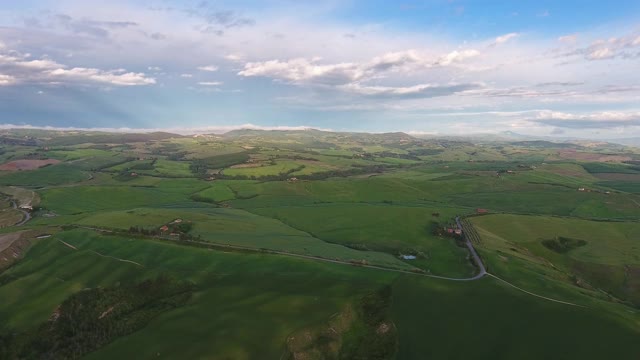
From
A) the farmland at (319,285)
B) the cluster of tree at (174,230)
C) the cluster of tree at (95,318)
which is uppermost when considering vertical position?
the cluster of tree at (174,230)

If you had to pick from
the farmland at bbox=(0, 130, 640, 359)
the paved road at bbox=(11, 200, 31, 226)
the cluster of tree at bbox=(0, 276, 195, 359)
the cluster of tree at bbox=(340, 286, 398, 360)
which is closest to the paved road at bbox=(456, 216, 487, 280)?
the farmland at bbox=(0, 130, 640, 359)

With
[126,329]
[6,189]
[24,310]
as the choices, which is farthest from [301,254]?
[6,189]

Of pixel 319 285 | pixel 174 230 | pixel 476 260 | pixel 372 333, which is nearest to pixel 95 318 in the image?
pixel 319 285

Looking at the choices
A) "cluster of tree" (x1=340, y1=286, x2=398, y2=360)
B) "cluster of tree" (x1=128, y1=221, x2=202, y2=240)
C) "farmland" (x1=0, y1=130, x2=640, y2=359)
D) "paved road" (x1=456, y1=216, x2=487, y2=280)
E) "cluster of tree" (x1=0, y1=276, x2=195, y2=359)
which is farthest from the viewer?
"cluster of tree" (x1=128, y1=221, x2=202, y2=240)

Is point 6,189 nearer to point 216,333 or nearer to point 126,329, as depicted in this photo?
point 126,329

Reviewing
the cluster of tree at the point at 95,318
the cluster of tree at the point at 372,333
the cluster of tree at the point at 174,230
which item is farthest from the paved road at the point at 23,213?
the cluster of tree at the point at 372,333

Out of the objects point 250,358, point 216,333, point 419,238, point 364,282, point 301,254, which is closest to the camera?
point 250,358

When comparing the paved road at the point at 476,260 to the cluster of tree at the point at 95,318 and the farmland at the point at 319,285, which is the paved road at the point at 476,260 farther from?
the cluster of tree at the point at 95,318

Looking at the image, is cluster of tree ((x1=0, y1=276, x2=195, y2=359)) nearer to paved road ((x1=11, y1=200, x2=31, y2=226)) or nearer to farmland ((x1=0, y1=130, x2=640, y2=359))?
farmland ((x1=0, y1=130, x2=640, y2=359))
